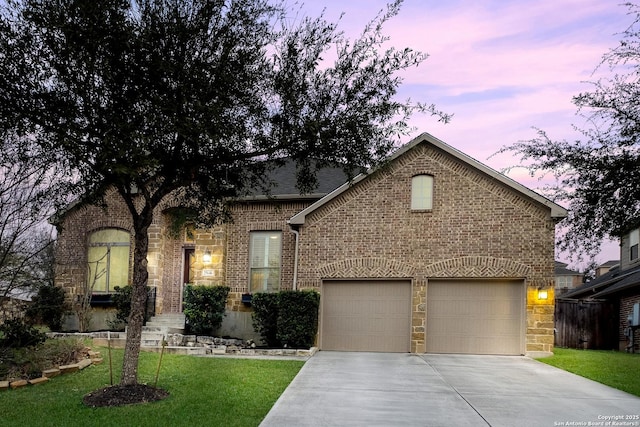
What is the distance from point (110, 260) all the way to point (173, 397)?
10806 mm

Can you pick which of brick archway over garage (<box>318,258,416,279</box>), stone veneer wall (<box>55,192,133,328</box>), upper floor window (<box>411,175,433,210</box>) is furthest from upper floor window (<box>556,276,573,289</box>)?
stone veneer wall (<box>55,192,133,328</box>)

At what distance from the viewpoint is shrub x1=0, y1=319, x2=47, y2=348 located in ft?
34.5

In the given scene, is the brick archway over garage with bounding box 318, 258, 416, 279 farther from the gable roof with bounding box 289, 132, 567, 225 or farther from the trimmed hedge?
the gable roof with bounding box 289, 132, 567, 225

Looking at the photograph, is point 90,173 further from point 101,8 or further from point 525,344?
point 525,344

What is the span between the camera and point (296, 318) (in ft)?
46.8

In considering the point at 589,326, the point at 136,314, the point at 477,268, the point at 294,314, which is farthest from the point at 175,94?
the point at 589,326

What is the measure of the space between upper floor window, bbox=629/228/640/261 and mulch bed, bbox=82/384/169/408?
19546 millimetres

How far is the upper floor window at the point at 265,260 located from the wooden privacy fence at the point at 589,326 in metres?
11.0

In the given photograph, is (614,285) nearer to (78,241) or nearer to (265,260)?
(265,260)

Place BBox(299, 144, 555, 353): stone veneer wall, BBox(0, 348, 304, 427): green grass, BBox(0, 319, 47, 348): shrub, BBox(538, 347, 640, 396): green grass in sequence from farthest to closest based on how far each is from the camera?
BBox(299, 144, 555, 353): stone veneer wall < BBox(0, 319, 47, 348): shrub < BBox(538, 347, 640, 396): green grass < BBox(0, 348, 304, 427): green grass

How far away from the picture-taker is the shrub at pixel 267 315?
48.4ft

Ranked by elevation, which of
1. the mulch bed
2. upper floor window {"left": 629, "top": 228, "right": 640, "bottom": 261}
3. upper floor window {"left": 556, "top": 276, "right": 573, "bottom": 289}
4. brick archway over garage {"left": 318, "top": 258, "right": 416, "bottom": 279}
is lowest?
the mulch bed

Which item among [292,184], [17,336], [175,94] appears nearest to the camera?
[175,94]

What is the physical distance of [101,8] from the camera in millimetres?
7039
